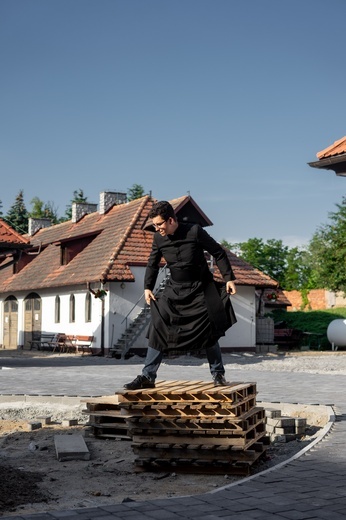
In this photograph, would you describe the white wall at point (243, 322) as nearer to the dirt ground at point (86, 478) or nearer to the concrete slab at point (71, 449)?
the dirt ground at point (86, 478)

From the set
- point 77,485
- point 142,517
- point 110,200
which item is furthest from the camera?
point 110,200

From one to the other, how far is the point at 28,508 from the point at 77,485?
1095 millimetres

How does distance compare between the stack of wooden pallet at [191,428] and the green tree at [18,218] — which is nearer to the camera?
the stack of wooden pallet at [191,428]

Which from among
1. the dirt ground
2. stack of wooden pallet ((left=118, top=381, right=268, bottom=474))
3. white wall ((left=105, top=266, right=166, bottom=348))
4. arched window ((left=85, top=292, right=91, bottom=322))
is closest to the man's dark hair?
stack of wooden pallet ((left=118, top=381, right=268, bottom=474))

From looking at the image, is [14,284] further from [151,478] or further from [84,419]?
[151,478]

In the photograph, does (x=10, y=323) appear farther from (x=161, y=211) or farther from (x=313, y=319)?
(x=161, y=211)

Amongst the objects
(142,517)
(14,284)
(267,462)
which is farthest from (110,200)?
(142,517)

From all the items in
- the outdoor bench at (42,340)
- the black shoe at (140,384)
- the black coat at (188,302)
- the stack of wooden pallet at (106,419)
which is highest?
the black coat at (188,302)

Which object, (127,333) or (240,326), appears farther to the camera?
(240,326)

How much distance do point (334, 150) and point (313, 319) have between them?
31.0 m

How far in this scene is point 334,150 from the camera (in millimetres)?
12398

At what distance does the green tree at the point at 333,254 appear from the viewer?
141 ft

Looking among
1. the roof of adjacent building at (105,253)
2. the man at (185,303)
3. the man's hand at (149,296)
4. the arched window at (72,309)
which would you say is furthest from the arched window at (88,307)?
the man at (185,303)

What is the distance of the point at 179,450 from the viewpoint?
6.99 m
